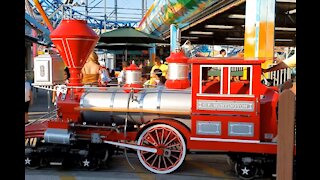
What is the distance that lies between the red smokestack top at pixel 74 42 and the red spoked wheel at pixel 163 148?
1.34 meters

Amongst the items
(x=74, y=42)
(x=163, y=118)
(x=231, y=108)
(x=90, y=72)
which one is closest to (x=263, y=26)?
(x=231, y=108)

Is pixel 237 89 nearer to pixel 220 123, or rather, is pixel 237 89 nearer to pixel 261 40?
Answer: pixel 220 123

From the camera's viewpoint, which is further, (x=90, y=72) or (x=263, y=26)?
(x=263, y=26)

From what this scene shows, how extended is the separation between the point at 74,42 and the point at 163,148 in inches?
76.1

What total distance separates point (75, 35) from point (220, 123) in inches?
92.5

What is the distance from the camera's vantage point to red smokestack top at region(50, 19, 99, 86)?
17.6 feet

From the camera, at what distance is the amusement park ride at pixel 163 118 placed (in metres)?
4.76

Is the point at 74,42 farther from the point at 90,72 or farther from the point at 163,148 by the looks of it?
the point at 163,148

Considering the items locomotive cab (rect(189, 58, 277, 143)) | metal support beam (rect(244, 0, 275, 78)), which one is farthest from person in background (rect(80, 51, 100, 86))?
metal support beam (rect(244, 0, 275, 78))

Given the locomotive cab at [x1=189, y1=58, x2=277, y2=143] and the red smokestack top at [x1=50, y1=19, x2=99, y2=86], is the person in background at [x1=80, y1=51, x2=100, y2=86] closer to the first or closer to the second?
the red smokestack top at [x1=50, y1=19, x2=99, y2=86]

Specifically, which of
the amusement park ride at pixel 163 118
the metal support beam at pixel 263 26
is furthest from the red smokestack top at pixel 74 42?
the metal support beam at pixel 263 26

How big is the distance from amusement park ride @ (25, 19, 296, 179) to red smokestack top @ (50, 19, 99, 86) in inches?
0.5

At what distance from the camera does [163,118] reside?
17.1 feet
